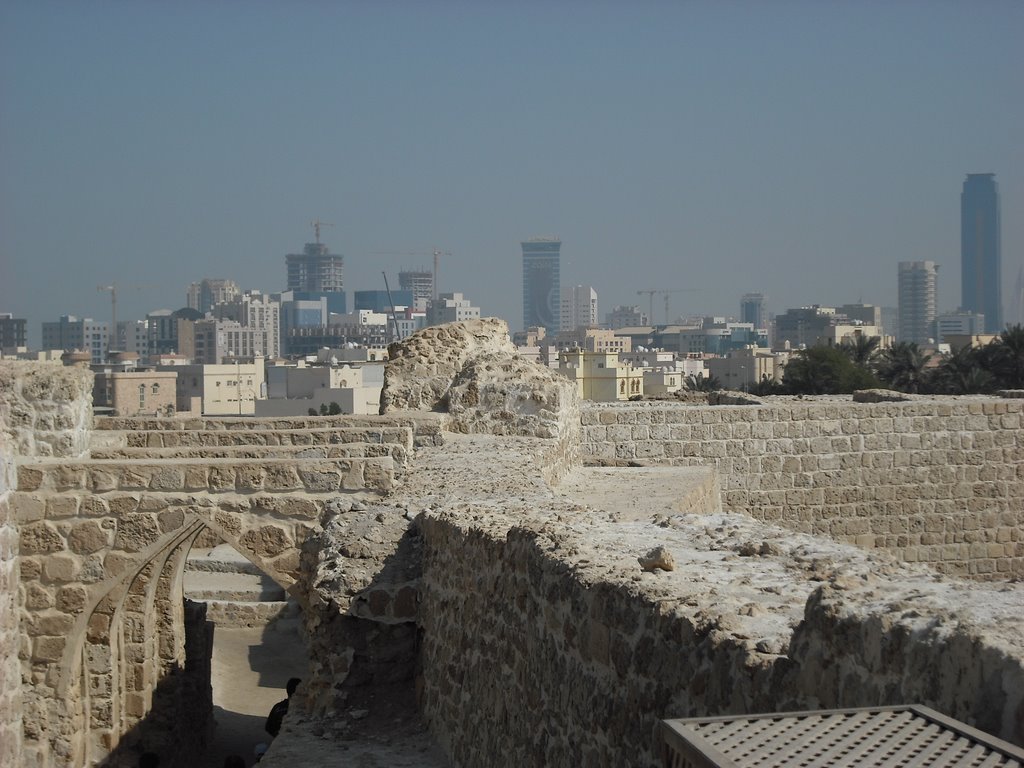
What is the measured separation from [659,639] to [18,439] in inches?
198

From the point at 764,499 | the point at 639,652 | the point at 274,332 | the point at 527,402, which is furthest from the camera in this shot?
the point at 274,332

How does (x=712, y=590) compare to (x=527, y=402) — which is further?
(x=527, y=402)

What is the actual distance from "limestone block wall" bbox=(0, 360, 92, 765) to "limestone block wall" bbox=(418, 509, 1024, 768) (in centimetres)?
226

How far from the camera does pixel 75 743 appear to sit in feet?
24.9

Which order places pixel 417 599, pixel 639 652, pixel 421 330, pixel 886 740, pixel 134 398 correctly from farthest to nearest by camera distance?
pixel 134 398 → pixel 421 330 → pixel 417 599 → pixel 639 652 → pixel 886 740

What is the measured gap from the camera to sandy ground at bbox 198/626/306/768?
1029 cm

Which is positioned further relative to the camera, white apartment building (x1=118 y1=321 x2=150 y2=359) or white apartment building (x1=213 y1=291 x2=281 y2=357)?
white apartment building (x1=118 y1=321 x2=150 y2=359)

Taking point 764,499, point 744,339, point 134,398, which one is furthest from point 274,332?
point 764,499

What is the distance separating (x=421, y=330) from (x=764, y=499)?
351 centimetres

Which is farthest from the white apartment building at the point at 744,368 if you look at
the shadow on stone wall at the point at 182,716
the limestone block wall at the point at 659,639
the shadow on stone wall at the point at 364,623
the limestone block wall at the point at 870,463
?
the limestone block wall at the point at 659,639

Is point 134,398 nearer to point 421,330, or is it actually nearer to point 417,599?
point 421,330

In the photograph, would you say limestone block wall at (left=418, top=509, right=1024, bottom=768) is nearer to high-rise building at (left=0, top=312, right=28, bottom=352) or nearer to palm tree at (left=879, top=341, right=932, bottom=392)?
palm tree at (left=879, top=341, right=932, bottom=392)

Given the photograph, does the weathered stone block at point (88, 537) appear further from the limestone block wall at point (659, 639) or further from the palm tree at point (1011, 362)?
the palm tree at point (1011, 362)

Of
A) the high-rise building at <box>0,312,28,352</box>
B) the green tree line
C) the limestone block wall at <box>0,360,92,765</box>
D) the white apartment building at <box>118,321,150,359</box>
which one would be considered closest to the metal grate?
the limestone block wall at <box>0,360,92,765</box>
